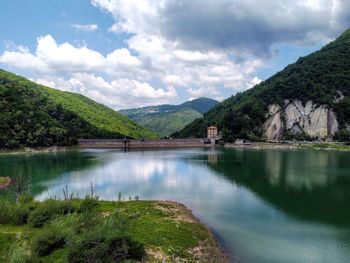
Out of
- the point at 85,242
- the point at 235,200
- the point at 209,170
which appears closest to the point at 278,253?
the point at 85,242

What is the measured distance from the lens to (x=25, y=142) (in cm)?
17225

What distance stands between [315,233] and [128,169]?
222 ft

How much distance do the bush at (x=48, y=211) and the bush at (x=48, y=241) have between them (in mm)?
6396

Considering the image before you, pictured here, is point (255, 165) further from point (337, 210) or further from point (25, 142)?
point (25, 142)

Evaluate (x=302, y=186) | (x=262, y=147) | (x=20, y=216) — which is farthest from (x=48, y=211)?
(x=262, y=147)

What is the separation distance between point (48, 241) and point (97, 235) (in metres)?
5.44

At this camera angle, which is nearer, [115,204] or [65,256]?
[65,256]

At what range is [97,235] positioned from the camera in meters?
28.1

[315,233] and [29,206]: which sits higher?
[29,206]

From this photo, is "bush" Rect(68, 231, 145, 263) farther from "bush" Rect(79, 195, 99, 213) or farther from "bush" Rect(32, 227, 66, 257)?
"bush" Rect(79, 195, 99, 213)

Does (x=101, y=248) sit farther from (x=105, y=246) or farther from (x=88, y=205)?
(x=88, y=205)

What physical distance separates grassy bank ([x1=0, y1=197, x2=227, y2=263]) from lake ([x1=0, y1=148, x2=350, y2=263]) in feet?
12.8

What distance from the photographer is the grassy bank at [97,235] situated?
27625mm

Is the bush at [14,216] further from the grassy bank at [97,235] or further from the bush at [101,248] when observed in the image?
the bush at [101,248]
